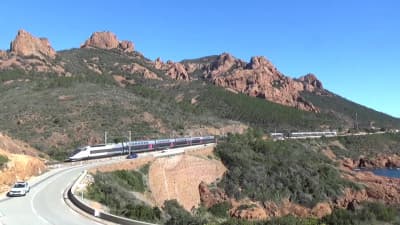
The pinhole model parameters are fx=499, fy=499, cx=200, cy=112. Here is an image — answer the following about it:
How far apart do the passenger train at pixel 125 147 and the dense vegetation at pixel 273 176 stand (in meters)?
7.80

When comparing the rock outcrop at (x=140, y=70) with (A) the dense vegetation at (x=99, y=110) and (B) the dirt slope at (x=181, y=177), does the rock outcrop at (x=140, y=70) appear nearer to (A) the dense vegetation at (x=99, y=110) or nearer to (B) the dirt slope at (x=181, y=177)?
(A) the dense vegetation at (x=99, y=110)

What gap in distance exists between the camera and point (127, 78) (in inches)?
6654

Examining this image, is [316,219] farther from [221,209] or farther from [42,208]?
[221,209]

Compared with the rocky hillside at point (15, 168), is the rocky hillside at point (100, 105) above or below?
above

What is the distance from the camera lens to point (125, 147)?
216 feet

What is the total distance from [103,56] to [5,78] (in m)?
77.2

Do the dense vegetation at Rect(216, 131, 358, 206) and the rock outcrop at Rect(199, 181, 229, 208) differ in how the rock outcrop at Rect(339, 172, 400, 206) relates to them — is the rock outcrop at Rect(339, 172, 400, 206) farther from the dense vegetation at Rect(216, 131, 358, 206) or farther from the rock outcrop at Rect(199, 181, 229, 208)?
the rock outcrop at Rect(199, 181, 229, 208)

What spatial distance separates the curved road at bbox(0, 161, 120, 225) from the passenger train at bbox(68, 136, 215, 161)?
1794 centimetres

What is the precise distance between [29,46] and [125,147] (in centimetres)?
10654

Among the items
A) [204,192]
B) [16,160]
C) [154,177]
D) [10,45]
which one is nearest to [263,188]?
[204,192]

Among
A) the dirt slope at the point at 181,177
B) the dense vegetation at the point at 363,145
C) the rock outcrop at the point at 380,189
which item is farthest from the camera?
the dense vegetation at the point at 363,145

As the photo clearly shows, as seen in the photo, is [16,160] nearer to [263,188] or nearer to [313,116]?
[263,188]

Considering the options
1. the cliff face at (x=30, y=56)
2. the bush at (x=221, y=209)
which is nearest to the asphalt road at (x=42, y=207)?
the bush at (x=221, y=209)

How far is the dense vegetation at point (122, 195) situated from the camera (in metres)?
23.6
